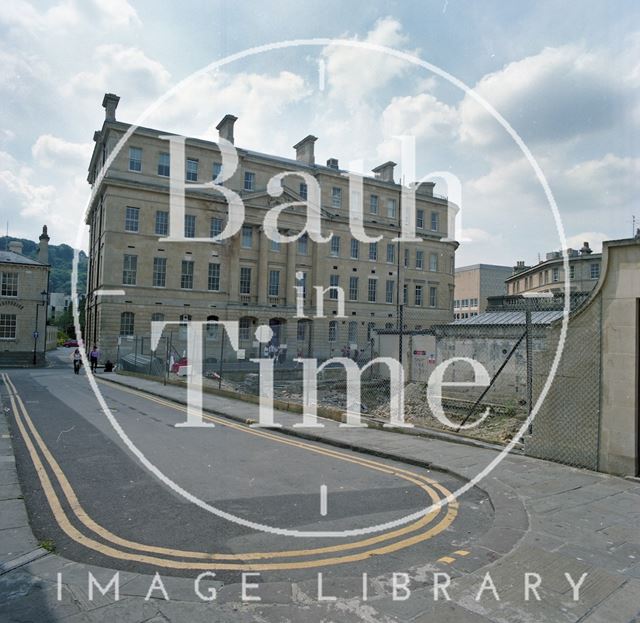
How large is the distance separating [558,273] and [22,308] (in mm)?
62915

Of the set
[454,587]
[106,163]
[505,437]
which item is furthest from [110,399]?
[106,163]

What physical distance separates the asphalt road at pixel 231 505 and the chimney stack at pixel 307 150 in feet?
175

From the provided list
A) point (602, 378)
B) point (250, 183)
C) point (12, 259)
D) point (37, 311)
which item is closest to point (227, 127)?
point (250, 183)

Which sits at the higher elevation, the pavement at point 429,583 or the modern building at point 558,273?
the modern building at point 558,273

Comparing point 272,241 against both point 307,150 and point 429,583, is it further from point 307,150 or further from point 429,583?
point 429,583

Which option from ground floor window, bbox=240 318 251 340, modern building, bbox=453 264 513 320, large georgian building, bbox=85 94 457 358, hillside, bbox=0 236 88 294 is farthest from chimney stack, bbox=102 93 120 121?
hillside, bbox=0 236 88 294

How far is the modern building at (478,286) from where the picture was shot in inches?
3834

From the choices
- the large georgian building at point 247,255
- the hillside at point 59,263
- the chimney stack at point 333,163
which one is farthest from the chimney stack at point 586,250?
the hillside at point 59,263

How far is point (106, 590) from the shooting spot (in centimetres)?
418

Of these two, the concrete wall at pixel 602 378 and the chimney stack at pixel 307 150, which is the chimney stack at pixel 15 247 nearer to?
the chimney stack at pixel 307 150

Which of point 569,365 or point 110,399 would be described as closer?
point 569,365

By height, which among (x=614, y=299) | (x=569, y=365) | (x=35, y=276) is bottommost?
(x=569, y=365)

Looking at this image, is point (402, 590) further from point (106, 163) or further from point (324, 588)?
point (106, 163)

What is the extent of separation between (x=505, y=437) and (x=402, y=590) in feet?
31.8
